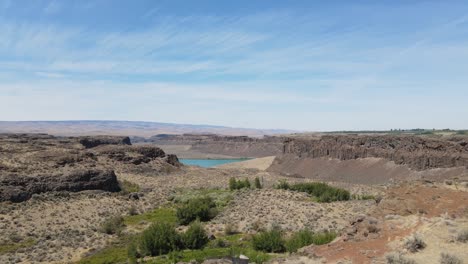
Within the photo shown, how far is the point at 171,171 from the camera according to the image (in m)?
78.1

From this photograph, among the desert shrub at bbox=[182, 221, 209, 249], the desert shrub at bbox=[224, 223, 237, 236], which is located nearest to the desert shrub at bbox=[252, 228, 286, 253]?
the desert shrub at bbox=[182, 221, 209, 249]

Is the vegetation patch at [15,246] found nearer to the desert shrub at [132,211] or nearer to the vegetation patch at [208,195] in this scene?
the desert shrub at [132,211]

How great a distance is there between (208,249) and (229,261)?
4678 mm

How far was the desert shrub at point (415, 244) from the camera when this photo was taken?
49.9 ft

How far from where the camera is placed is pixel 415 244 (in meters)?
15.3

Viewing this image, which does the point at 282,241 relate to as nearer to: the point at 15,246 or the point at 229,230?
the point at 229,230

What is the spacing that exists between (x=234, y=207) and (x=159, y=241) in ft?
45.4

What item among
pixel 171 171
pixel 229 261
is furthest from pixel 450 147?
pixel 229 261

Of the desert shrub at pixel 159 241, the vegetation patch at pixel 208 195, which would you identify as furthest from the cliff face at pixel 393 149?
the desert shrub at pixel 159 241

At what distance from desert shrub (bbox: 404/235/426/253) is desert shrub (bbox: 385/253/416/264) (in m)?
0.69

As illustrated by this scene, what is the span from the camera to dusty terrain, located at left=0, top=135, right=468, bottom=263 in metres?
17.0

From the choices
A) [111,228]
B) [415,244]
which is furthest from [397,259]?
[111,228]

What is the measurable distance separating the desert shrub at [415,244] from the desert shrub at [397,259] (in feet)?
2.25

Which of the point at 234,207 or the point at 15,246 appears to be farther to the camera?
the point at 234,207
